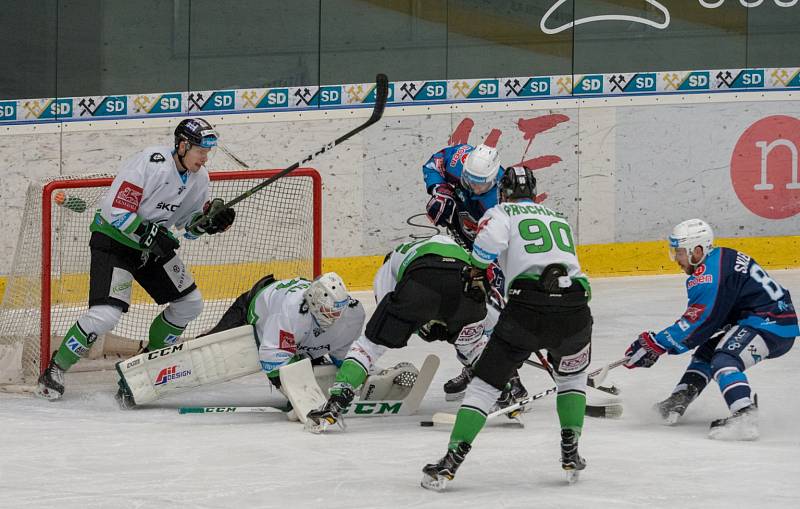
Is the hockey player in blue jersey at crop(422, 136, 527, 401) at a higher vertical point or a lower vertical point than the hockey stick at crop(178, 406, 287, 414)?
higher

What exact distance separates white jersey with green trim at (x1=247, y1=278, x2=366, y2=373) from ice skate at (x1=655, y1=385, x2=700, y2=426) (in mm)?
1154

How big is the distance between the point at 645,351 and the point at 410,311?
881 mm

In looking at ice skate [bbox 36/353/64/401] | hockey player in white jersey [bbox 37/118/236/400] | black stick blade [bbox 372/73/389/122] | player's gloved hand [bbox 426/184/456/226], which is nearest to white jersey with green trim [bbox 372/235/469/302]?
player's gloved hand [bbox 426/184/456/226]

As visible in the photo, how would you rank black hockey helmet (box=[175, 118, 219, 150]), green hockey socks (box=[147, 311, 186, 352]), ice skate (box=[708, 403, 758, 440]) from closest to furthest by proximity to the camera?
1. ice skate (box=[708, 403, 758, 440])
2. black hockey helmet (box=[175, 118, 219, 150])
3. green hockey socks (box=[147, 311, 186, 352])

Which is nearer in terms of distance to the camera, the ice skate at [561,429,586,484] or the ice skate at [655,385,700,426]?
the ice skate at [561,429,586,484]

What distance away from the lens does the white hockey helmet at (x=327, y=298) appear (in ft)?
15.3

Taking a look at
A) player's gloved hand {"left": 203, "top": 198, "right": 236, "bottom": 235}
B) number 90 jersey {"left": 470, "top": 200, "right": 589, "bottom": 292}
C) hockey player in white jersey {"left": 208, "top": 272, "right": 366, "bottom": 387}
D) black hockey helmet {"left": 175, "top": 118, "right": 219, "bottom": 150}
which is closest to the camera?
number 90 jersey {"left": 470, "top": 200, "right": 589, "bottom": 292}

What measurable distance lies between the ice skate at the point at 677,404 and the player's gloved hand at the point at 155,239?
79.6 inches

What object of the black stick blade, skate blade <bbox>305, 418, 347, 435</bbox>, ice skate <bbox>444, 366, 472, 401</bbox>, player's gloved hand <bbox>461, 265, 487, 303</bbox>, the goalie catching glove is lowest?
skate blade <bbox>305, 418, 347, 435</bbox>

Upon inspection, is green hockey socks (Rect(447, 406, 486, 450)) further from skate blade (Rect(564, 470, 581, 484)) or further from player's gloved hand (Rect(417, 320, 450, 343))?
player's gloved hand (Rect(417, 320, 450, 343))

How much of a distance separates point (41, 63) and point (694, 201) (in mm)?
4021

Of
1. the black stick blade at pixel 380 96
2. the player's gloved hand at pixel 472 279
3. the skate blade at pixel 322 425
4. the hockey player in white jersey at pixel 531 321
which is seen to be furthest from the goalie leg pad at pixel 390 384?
the hockey player in white jersey at pixel 531 321

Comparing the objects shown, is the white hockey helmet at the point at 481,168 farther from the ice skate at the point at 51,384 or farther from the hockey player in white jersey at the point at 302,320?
the ice skate at the point at 51,384

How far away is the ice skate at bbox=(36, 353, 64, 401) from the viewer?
524 centimetres
